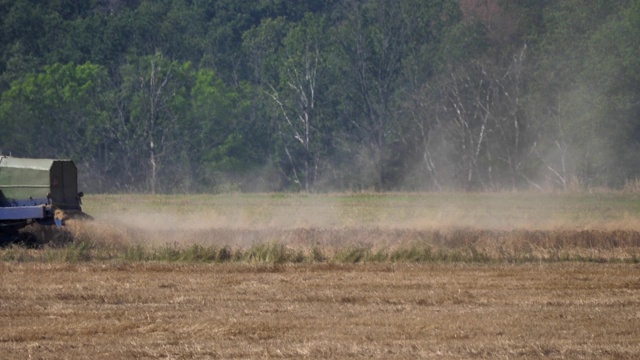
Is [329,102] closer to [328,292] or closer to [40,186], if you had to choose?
[40,186]

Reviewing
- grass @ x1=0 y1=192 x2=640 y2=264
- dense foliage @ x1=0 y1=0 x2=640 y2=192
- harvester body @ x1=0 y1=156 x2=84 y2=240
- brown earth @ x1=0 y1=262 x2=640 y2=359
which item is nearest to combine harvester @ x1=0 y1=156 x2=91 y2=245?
harvester body @ x1=0 y1=156 x2=84 y2=240

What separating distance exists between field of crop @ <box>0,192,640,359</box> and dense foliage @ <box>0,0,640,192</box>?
2398cm

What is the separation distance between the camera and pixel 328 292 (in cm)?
1659

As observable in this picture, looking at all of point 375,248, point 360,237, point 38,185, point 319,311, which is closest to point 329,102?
point 38,185

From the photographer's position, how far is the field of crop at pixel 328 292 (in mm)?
12625

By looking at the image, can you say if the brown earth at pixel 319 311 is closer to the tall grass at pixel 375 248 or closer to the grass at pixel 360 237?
the tall grass at pixel 375 248

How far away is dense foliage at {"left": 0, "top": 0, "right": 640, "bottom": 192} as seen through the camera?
5275 centimetres

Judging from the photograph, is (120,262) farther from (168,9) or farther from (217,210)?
(168,9)

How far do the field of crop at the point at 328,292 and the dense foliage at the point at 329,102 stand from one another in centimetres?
2398

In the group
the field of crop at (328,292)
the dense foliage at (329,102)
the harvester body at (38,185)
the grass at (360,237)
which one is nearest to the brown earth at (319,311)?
the field of crop at (328,292)

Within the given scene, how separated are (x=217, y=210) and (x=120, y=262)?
56.5 ft

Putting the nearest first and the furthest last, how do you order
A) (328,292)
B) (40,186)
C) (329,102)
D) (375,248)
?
(328,292) < (375,248) < (40,186) < (329,102)

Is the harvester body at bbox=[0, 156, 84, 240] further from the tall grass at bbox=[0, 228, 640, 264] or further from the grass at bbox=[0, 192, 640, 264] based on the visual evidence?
the tall grass at bbox=[0, 228, 640, 264]

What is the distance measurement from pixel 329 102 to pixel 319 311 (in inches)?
1934
